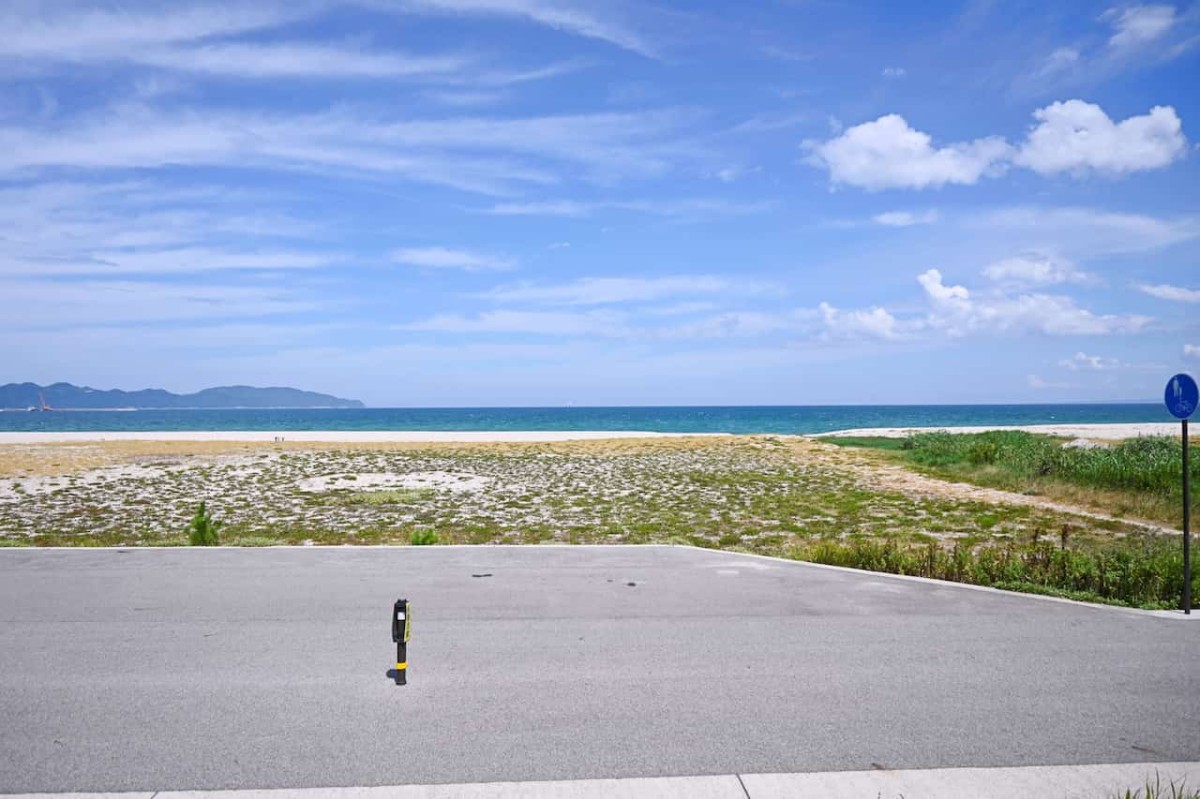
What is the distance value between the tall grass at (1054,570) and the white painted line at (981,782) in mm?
4964

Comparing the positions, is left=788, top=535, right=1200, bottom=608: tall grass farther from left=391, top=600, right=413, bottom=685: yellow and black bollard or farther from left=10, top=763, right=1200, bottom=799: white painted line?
left=391, top=600, right=413, bottom=685: yellow and black bollard

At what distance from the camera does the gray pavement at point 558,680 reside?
17.8 ft

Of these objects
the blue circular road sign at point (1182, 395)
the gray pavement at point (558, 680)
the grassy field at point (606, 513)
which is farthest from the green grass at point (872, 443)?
the gray pavement at point (558, 680)

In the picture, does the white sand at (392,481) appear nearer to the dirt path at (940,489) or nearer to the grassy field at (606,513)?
the grassy field at (606,513)

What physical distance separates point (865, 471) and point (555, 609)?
78.1 feet

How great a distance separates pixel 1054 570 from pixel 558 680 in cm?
719

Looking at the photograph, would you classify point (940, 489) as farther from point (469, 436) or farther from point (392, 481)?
point (469, 436)

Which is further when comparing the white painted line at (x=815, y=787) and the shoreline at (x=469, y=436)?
the shoreline at (x=469, y=436)

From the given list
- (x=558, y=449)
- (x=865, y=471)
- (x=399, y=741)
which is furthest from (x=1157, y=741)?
(x=558, y=449)

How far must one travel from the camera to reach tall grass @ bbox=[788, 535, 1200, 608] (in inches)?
393

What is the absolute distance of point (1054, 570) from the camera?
35.2ft

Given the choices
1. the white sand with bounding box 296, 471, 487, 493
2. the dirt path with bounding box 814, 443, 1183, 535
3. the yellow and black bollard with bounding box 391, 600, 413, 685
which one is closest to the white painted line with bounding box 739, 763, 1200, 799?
the yellow and black bollard with bounding box 391, 600, 413, 685

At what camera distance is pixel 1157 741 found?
18.7ft

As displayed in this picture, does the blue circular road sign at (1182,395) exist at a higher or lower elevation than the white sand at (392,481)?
higher
